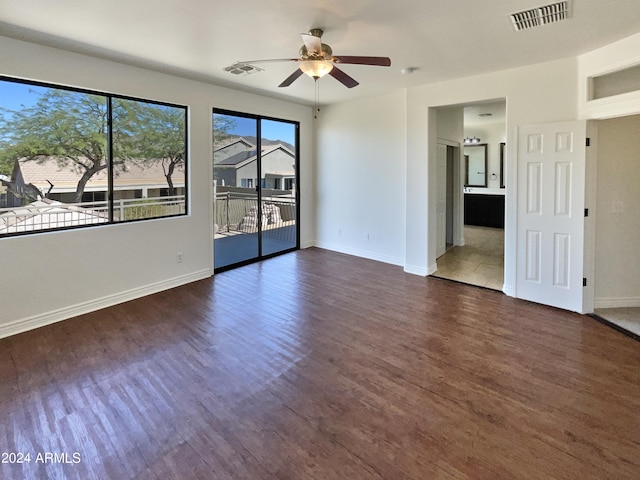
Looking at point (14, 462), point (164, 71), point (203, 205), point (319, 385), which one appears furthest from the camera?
point (203, 205)

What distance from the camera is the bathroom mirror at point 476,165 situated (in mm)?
9961

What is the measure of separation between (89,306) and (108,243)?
745 mm

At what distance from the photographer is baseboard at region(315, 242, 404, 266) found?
6.11 meters

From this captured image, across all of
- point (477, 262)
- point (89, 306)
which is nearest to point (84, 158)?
point (89, 306)

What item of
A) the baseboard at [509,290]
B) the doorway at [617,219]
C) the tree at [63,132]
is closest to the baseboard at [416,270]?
the baseboard at [509,290]

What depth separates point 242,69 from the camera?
441 centimetres

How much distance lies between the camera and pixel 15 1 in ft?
Answer: 8.78

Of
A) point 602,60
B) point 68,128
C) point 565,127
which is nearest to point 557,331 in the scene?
point 565,127

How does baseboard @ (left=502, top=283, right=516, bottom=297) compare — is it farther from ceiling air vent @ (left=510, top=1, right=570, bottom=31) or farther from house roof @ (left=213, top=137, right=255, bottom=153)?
house roof @ (left=213, top=137, right=255, bottom=153)

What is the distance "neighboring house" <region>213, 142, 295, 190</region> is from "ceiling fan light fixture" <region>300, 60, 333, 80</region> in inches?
110

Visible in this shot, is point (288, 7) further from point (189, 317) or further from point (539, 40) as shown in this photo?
point (189, 317)

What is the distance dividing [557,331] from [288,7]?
3.82m

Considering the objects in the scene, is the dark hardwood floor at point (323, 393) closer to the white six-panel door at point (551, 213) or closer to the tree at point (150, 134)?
the white six-panel door at point (551, 213)

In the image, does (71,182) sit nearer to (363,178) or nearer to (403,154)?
(363,178)
